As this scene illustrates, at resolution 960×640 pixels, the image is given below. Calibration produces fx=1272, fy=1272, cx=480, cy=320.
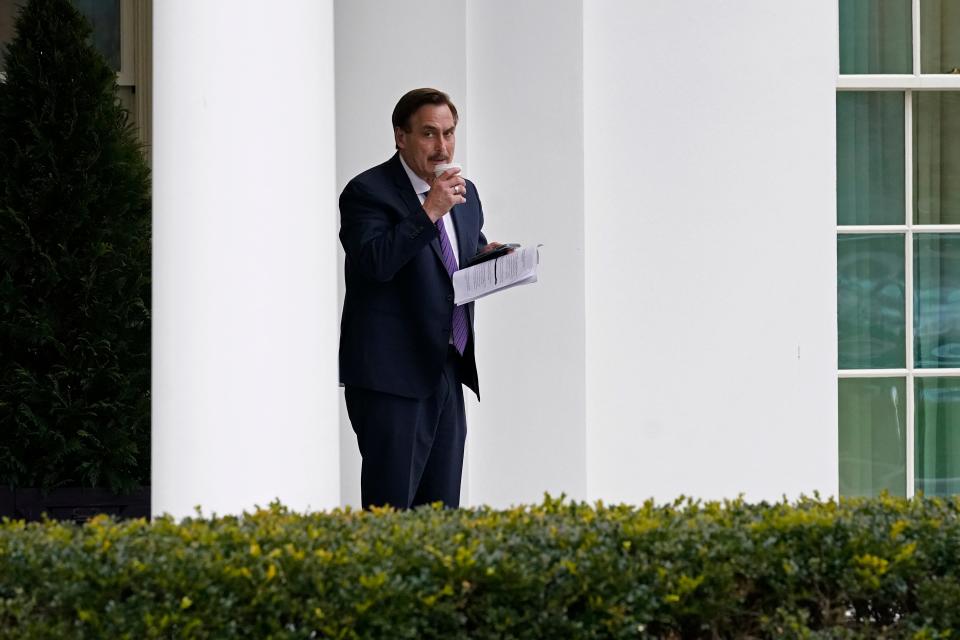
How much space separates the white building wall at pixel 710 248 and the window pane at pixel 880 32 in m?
0.17

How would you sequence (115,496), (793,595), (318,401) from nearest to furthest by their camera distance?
1. (793,595)
2. (318,401)
3. (115,496)

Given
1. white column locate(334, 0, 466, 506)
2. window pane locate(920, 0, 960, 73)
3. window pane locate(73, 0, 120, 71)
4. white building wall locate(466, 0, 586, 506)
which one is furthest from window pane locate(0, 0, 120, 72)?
window pane locate(920, 0, 960, 73)

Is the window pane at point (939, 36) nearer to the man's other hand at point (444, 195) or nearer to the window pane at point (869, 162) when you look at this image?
the window pane at point (869, 162)

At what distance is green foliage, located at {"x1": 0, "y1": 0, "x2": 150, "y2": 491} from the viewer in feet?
21.7

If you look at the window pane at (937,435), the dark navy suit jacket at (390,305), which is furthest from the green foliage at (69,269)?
the window pane at (937,435)

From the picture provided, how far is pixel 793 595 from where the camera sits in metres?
3.13

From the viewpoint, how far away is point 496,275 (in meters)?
4.29

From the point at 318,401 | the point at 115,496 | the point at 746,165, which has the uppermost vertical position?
the point at 746,165

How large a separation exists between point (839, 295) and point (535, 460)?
176 cm

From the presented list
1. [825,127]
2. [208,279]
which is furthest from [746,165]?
[208,279]

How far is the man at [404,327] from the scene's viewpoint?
14.4 feet

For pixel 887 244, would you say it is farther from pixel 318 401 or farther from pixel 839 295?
pixel 318 401

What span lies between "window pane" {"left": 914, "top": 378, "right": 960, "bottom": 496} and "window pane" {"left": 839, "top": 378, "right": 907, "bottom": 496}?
90 millimetres

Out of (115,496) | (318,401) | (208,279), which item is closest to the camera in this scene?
(208,279)
